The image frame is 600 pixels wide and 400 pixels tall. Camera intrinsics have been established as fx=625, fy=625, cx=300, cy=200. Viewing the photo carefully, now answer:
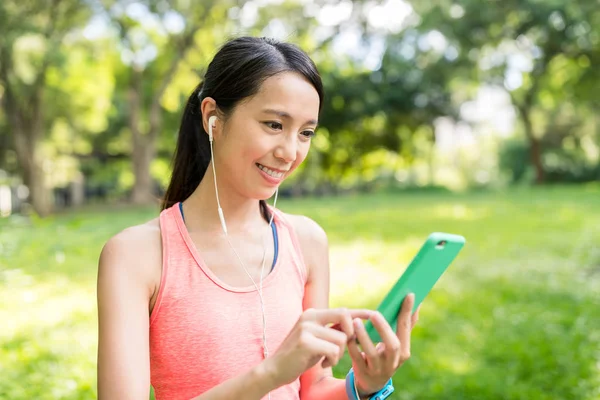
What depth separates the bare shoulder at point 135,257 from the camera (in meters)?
1.66

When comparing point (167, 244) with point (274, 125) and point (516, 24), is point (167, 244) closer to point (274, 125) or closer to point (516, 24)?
point (274, 125)

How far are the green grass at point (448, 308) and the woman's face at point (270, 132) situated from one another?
2622 mm

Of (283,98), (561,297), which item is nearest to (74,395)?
(283,98)

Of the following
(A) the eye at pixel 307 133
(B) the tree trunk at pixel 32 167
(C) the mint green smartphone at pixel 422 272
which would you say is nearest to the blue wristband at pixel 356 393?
(C) the mint green smartphone at pixel 422 272

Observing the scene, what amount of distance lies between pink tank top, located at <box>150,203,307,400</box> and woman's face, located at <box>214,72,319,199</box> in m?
0.27

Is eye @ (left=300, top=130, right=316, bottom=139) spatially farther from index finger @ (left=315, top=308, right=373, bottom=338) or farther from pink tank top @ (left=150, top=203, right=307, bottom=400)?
index finger @ (left=315, top=308, right=373, bottom=338)

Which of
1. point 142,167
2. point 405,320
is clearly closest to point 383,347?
point 405,320

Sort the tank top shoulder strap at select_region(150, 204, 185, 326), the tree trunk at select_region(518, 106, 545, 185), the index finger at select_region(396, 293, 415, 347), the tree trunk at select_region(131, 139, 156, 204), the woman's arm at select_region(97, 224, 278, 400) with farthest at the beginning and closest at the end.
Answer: the tree trunk at select_region(518, 106, 545, 185), the tree trunk at select_region(131, 139, 156, 204), the tank top shoulder strap at select_region(150, 204, 185, 326), the woman's arm at select_region(97, 224, 278, 400), the index finger at select_region(396, 293, 415, 347)

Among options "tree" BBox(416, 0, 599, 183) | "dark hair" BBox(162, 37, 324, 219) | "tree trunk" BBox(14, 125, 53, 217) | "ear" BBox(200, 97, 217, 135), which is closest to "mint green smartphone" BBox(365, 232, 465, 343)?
"dark hair" BBox(162, 37, 324, 219)

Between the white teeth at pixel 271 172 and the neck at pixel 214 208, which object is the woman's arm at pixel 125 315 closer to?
the neck at pixel 214 208

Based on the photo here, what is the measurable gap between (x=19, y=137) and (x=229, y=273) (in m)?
19.8

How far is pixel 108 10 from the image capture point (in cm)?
2005

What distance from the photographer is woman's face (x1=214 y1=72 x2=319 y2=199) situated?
5.68ft

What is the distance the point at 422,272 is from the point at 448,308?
16.7ft
